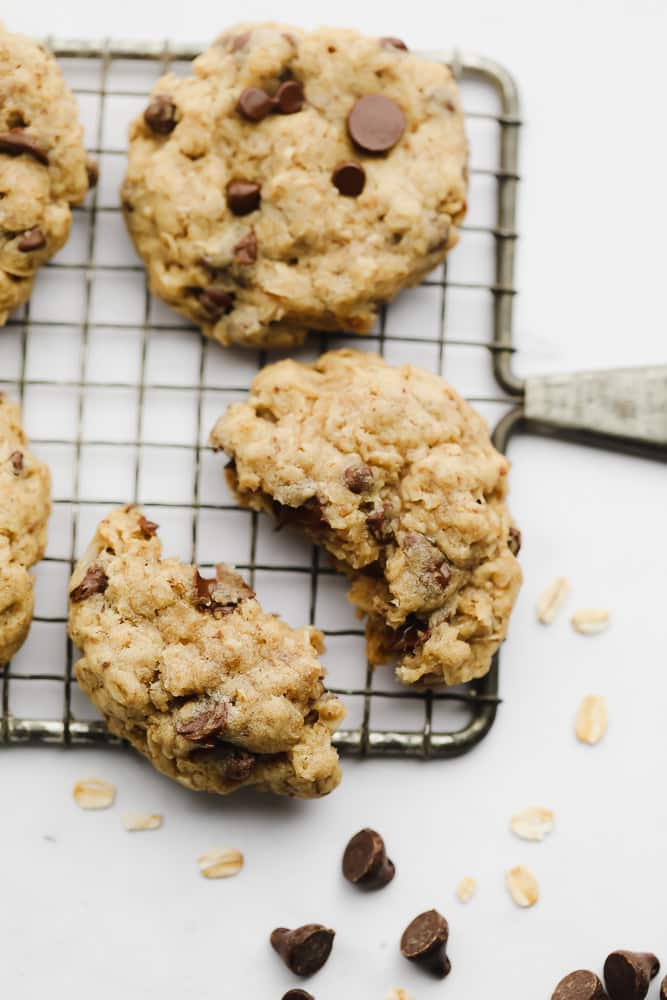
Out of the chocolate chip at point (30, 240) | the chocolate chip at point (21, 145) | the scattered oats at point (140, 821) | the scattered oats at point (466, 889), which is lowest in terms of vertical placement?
the scattered oats at point (466, 889)

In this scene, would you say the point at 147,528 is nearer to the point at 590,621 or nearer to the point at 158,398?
the point at 158,398

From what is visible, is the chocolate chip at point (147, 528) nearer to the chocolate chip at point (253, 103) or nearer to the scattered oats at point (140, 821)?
the scattered oats at point (140, 821)

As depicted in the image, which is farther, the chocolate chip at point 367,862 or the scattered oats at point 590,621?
the scattered oats at point 590,621

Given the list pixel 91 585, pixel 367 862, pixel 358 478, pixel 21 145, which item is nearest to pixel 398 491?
pixel 358 478

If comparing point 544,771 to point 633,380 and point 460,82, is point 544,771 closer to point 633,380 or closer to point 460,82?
point 633,380

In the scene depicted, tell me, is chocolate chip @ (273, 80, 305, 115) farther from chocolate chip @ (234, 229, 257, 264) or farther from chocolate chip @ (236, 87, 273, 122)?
chocolate chip @ (234, 229, 257, 264)

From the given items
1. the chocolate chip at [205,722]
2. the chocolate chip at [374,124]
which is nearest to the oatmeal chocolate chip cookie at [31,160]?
the chocolate chip at [374,124]

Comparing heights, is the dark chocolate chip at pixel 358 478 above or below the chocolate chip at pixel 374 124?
below

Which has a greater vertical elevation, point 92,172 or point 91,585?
point 92,172
